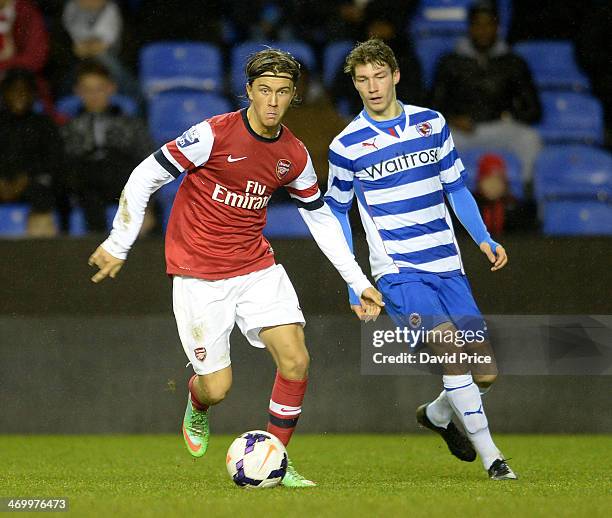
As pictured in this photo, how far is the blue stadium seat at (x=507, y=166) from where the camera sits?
9711 millimetres

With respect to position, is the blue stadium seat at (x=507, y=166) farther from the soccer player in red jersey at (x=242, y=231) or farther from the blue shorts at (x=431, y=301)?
the soccer player in red jersey at (x=242, y=231)

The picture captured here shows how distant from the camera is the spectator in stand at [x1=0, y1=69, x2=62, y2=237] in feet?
31.1

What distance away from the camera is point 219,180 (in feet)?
21.0

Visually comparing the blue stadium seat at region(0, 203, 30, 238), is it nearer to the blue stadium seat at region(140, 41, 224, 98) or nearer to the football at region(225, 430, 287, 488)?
the blue stadium seat at region(140, 41, 224, 98)

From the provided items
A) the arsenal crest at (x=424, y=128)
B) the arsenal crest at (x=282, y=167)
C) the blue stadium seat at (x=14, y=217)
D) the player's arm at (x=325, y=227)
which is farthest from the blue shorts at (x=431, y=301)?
the blue stadium seat at (x=14, y=217)

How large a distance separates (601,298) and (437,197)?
270cm

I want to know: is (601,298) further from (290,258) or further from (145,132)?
(145,132)

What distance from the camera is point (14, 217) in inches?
378

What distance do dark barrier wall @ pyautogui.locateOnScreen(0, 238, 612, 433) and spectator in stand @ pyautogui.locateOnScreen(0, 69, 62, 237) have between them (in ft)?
1.28

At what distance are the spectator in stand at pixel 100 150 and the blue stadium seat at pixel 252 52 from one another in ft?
3.91

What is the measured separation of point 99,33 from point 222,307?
200 inches

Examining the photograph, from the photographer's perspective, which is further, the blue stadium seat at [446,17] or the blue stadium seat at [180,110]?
the blue stadium seat at [446,17]

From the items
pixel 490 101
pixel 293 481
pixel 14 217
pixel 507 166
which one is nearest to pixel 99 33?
pixel 14 217

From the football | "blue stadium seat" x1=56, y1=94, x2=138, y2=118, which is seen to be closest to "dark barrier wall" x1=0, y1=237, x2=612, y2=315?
"blue stadium seat" x1=56, y1=94, x2=138, y2=118
